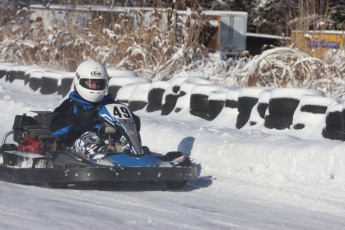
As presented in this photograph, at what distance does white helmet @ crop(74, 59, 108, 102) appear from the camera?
25.1ft

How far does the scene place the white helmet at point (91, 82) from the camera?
765cm

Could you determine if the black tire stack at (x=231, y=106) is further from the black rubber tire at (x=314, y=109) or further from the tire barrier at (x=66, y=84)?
the tire barrier at (x=66, y=84)

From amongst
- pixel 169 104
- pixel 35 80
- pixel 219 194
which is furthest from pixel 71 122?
pixel 35 80

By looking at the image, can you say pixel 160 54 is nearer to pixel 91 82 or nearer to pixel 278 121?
pixel 278 121

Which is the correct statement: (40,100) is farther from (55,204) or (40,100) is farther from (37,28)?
(55,204)

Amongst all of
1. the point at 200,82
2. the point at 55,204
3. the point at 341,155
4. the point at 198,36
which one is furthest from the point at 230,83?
the point at 55,204

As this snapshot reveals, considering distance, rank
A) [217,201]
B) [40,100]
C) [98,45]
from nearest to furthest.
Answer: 1. [217,201]
2. [40,100]
3. [98,45]

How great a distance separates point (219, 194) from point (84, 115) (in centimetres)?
130

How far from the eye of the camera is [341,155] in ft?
24.7

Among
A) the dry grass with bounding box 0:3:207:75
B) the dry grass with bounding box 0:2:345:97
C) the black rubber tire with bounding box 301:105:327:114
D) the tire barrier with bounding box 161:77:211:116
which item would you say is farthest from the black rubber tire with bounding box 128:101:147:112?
the black rubber tire with bounding box 301:105:327:114

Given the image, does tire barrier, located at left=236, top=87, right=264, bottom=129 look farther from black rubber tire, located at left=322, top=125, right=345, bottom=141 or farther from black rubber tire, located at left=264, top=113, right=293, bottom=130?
black rubber tire, located at left=322, top=125, right=345, bottom=141

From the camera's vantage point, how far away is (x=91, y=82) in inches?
303

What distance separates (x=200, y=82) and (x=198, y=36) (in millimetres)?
2553

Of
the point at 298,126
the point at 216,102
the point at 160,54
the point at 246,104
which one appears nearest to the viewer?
the point at 298,126
